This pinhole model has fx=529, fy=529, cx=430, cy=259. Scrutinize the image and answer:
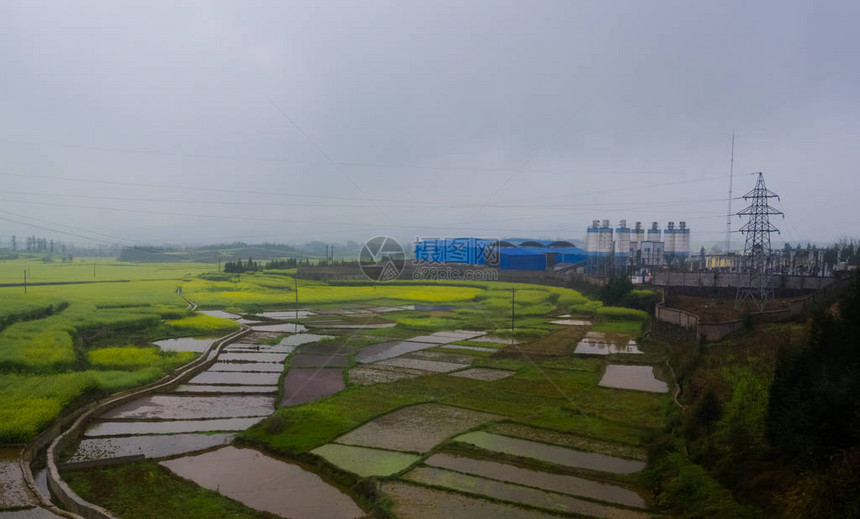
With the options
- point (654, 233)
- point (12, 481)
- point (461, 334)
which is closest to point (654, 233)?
point (654, 233)

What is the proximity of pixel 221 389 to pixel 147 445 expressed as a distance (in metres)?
4.37

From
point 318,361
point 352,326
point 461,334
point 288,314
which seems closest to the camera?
point 318,361

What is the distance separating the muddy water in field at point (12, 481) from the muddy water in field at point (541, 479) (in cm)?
656

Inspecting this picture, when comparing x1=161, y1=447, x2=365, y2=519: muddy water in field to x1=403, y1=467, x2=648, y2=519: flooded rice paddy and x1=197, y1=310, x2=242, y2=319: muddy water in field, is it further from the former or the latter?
x1=197, y1=310, x2=242, y2=319: muddy water in field

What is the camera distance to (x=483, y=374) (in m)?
17.0

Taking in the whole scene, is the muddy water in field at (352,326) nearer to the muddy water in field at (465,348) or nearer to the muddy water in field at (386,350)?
the muddy water in field at (386,350)

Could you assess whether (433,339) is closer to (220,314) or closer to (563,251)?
(220,314)

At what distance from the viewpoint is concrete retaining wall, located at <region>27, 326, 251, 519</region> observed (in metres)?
7.99

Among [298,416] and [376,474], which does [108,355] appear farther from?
[376,474]

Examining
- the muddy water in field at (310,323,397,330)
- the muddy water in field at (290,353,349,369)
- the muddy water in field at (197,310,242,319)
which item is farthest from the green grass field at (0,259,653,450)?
the muddy water in field at (290,353,349,369)

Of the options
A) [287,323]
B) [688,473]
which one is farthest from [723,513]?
[287,323]

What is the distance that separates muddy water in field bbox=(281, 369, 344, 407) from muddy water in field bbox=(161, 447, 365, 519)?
11.4ft

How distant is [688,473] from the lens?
28.1 feet

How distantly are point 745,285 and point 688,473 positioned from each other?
23418 millimetres
